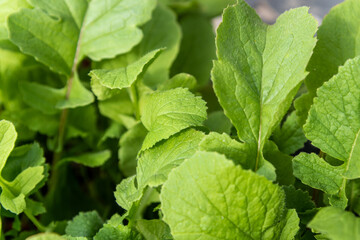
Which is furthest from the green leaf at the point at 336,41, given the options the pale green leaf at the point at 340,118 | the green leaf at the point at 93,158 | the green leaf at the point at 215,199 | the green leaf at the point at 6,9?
the green leaf at the point at 6,9

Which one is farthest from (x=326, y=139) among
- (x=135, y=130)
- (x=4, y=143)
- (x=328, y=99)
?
(x=4, y=143)

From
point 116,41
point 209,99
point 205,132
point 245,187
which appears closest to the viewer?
point 245,187

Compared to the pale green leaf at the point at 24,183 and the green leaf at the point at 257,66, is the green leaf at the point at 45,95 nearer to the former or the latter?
the pale green leaf at the point at 24,183

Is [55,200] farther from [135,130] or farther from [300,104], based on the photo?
[300,104]

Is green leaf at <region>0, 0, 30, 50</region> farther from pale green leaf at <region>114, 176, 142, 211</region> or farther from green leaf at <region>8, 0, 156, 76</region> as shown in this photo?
pale green leaf at <region>114, 176, 142, 211</region>

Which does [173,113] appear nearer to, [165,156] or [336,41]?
[165,156]
